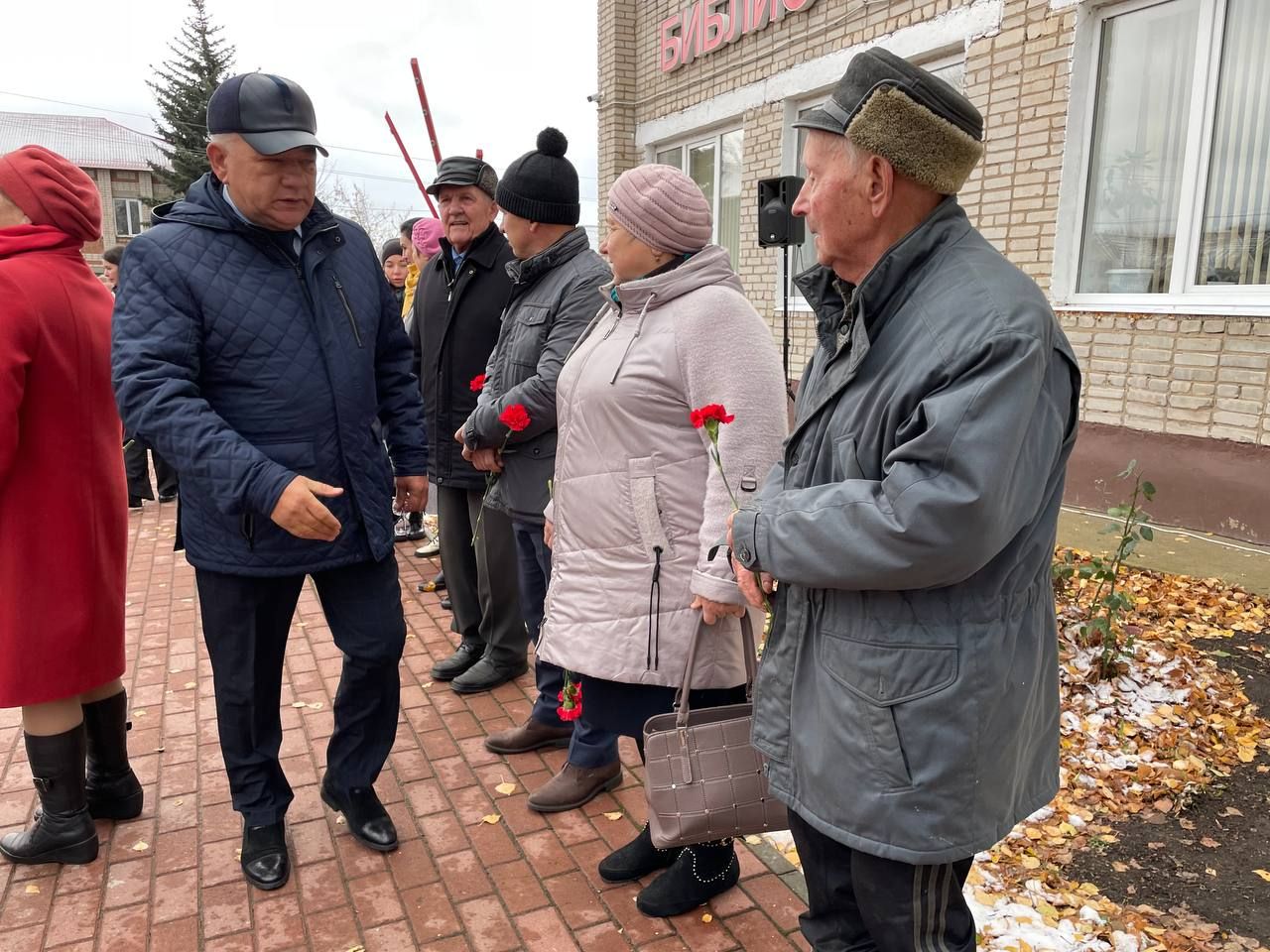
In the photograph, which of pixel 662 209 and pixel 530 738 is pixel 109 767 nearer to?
pixel 530 738

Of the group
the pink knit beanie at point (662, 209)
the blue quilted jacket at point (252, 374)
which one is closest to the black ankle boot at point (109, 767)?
the blue quilted jacket at point (252, 374)

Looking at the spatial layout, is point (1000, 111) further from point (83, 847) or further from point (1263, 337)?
point (83, 847)

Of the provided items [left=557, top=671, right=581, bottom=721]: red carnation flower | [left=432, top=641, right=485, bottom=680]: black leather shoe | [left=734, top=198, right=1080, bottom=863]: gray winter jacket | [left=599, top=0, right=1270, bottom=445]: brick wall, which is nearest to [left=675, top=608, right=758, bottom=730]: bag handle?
[left=557, top=671, right=581, bottom=721]: red carnation flower

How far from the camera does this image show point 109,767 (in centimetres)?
307

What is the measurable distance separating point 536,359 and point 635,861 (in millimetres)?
1786

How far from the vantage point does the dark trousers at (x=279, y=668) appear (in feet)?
8.61

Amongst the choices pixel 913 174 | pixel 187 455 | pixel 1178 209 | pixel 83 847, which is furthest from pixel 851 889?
pixel 1178 209

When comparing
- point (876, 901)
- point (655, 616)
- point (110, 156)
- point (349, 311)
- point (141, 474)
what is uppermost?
point (110, 156)

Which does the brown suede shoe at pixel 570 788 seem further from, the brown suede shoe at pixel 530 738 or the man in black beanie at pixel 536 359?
the brown suede shoe at pixel 530 738

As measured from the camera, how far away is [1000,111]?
21.7 feet

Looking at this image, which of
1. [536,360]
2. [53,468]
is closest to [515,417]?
[536,360]

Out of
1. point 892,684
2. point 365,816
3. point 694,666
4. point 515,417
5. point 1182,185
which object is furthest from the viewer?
point 1182,185

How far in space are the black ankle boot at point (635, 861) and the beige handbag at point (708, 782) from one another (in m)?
0.60

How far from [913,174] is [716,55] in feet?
30.0
